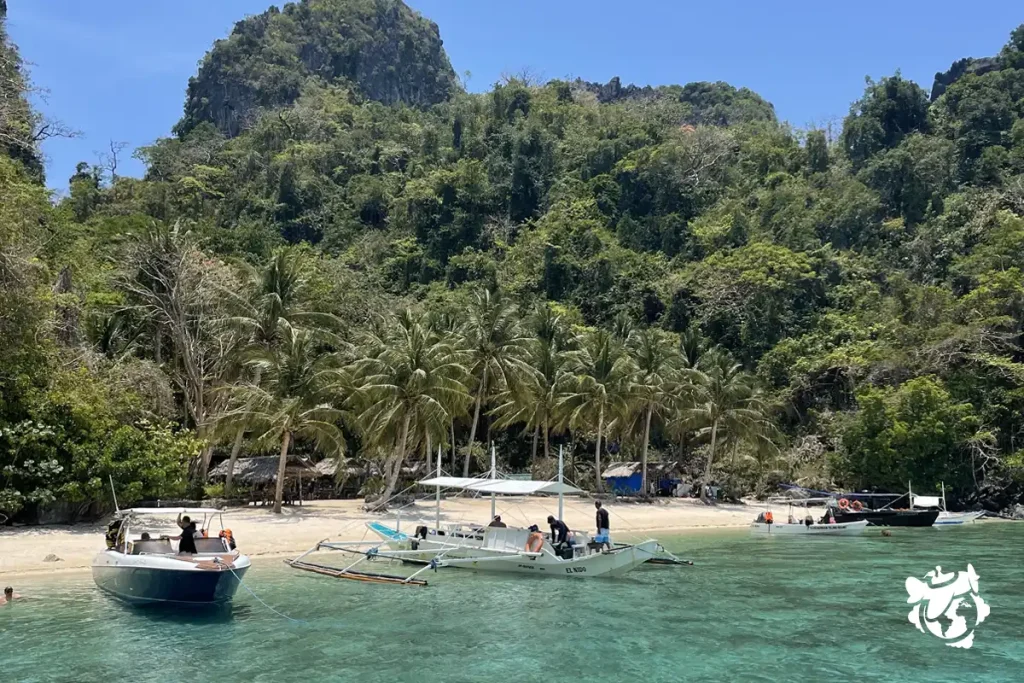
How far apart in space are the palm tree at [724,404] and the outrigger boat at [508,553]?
20361 millimetres

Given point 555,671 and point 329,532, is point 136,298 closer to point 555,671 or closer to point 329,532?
point 329,532

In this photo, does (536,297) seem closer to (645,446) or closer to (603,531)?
(645,446)

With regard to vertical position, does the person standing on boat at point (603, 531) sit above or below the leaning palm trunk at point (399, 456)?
below

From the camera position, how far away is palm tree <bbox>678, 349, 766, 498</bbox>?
43.6 m

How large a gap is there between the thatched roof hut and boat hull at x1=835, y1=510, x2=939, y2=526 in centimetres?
2426

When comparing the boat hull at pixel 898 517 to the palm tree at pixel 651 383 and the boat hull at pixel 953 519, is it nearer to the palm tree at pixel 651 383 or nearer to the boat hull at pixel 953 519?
the boat hull at pixel 953 519

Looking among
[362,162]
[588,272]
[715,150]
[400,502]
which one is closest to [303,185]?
[362,162]

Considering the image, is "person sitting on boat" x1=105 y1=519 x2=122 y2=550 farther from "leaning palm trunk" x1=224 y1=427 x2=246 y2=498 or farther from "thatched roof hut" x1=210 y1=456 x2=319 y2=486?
"thatched roof hut" x1=210 y1=456 x2=319 y2=486

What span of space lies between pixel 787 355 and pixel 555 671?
46.0 metres

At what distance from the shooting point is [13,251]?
21547 mm

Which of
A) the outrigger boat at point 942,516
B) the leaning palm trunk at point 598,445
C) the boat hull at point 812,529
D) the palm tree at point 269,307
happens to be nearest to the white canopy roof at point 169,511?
the palm tree at point 269,307

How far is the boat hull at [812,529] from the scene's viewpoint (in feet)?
110

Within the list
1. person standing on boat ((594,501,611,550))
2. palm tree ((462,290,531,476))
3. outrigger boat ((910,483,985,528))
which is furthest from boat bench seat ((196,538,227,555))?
outrigger boat ((910,483,985,528))

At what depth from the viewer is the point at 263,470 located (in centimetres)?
3488
